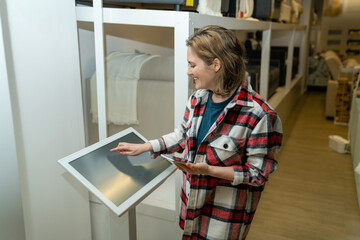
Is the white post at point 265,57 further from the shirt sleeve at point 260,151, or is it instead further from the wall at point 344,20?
the wall at point 344,20

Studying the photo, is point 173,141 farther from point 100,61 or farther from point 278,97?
point 278,97

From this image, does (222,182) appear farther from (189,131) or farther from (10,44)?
(10,44)

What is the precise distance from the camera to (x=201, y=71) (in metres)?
1.16

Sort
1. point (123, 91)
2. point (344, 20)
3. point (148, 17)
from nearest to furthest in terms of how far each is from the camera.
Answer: point (148, 17)
point (123, 91)
point (344, 20)

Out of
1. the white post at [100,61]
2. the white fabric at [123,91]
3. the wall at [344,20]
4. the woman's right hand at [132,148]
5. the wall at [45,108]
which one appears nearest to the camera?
the woman's right hand at [132,148]

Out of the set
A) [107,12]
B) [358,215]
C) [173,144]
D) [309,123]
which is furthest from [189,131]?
[309,123]

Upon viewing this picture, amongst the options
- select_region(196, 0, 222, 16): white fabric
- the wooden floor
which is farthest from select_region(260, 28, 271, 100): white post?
select_region(196, 0, 222, 16): white fabric

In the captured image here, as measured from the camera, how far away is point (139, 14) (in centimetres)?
154

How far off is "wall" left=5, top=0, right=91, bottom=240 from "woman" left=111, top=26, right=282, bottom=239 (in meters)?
0.49

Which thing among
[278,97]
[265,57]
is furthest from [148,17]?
[278,97]

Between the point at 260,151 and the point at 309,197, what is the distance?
185 centimetres

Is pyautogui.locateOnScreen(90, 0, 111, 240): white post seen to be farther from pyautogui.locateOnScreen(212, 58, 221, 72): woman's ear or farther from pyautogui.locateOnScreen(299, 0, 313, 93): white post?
pyautogui.locateOnScreen(299, 0, 313, 93): white post

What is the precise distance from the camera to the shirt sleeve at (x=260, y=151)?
3.75 ft

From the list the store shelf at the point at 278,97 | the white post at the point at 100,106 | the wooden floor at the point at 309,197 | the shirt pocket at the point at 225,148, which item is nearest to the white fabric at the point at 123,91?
the white post at the point at 100,106
